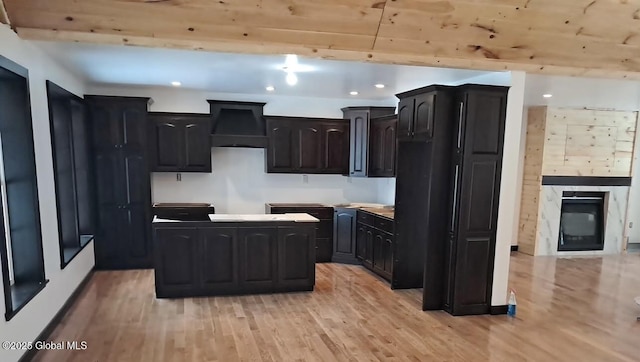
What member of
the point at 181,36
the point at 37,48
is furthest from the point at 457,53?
the point at 37,48

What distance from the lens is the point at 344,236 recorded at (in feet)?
20.2

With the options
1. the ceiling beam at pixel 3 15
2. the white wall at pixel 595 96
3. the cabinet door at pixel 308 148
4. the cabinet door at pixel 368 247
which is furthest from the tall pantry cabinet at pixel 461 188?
the ceiling beam at pixel 3 15

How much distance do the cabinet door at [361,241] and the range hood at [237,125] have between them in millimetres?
2010

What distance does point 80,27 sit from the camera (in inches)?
116

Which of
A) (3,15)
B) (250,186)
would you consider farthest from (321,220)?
(3,15)

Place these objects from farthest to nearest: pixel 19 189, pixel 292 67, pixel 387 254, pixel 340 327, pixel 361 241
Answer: pixel 361 241 → pixel 387 254 → pixel 292 67 → pixel 340 327 → pixel 19 189

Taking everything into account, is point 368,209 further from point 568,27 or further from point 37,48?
point 37,48

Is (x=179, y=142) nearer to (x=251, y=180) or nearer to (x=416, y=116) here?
(x=251, y=180)

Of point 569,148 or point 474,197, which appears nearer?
point 474,197

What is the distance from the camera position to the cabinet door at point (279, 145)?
6.19m

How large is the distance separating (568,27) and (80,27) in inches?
159

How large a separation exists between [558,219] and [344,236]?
13.1ft

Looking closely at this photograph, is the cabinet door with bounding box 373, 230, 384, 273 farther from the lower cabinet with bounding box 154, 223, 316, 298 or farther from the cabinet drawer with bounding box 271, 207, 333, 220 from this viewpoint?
the lower cabinet with bounding box 154, 223, 316, 298

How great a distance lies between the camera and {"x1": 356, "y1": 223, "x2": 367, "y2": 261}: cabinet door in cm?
588
